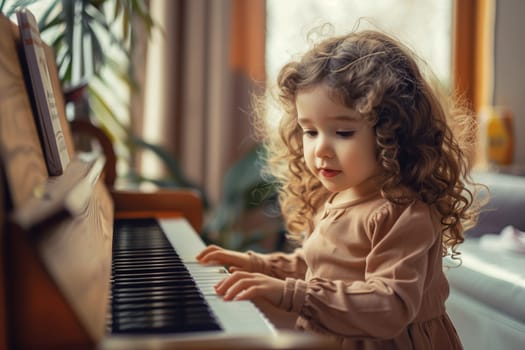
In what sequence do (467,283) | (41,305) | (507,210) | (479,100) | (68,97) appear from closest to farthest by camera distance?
(41,305) → (68,97) → (467,283) → (507,210) → (479,100)

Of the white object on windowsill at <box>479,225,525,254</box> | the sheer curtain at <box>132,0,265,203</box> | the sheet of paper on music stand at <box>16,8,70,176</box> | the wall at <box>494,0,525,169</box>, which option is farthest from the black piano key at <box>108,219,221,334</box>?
the wall at <box>494,0,525,169</box>

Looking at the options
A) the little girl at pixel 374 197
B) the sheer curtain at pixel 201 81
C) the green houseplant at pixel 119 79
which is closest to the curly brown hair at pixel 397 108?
the little girl at pixel 374 197

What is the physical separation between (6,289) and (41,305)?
0.18ft

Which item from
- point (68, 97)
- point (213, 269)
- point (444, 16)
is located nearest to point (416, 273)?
point (213, 269)

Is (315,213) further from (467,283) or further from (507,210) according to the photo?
(507,210)

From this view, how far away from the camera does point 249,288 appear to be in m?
1.03

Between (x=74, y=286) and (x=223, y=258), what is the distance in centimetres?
62

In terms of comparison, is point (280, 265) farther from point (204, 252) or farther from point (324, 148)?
point (324, 148)

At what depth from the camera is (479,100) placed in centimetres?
412

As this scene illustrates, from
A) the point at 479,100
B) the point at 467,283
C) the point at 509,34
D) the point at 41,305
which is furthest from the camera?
the point at 479,100

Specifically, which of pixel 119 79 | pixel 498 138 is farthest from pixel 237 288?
pixel 498 138

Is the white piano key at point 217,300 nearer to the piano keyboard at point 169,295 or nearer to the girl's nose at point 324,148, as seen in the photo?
the piano keyboard at point 169,295

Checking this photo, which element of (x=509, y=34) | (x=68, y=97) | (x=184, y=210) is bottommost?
(x=184, y=210)

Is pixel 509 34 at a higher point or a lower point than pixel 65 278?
higher
